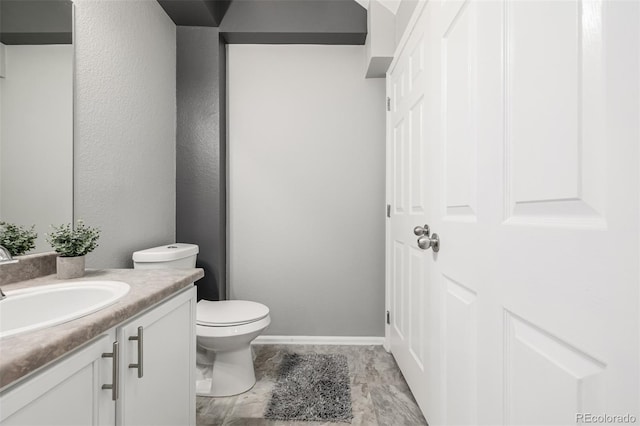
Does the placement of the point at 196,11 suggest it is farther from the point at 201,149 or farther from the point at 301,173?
the point at 301,173

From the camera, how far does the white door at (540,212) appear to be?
459 mm

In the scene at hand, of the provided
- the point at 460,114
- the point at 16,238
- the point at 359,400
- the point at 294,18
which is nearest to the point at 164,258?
the point at 16,238

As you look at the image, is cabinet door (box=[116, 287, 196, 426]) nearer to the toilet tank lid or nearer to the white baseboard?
the toilet tank lid

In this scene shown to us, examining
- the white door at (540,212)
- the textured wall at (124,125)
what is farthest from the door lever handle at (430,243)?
the textured wall at (124,125)

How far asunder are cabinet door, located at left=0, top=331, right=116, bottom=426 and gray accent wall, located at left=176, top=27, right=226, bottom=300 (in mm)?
1490

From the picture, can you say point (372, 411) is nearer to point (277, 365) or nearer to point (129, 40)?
point (277, 365)

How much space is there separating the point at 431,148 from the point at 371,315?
1491mm

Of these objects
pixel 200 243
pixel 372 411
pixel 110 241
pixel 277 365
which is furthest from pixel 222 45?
pixel 372 411

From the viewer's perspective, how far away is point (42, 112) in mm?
1189

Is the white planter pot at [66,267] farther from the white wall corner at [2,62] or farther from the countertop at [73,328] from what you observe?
the white wall corner at [2,62]

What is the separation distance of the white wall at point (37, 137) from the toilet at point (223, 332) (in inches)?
19.7

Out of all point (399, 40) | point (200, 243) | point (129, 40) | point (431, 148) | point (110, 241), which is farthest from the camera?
point (200, 243)

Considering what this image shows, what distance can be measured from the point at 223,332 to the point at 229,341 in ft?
0.21

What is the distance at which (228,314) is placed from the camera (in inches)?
69.5
